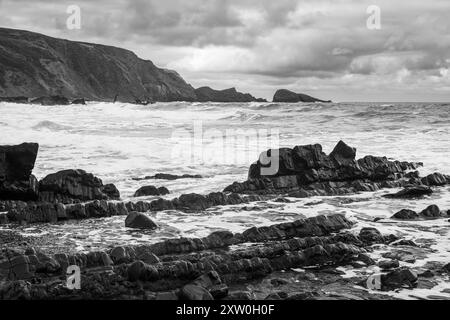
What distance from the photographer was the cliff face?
10936cm

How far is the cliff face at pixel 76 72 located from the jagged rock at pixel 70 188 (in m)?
97.3

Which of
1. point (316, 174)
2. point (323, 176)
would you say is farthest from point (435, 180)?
point (316, 174)

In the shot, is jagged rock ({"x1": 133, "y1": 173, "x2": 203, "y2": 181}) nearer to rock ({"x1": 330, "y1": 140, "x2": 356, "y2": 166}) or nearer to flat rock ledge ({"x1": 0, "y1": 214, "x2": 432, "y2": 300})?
rock ({"x1": 330, "y1": 140, "x2": 356, "y2": 166})

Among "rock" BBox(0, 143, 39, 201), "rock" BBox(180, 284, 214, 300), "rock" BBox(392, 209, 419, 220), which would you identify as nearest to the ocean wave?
"rock" BBox(0, 143, 39, 201)

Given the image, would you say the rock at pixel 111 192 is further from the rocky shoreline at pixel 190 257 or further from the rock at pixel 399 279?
the rock at pixel 399 279

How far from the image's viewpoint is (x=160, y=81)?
151375 millimetres

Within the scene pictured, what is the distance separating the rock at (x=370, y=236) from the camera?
29.3 feet

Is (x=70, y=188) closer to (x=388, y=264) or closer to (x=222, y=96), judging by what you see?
(x=388, y=264)

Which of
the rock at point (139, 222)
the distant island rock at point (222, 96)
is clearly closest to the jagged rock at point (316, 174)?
the rock at point (139, 222)

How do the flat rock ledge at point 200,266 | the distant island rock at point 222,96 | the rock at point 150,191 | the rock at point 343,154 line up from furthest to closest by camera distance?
the distant island rock at point 222,96, the rock at point 343,154, the rock at point 150,191, the flat rock ledge at point 200,266

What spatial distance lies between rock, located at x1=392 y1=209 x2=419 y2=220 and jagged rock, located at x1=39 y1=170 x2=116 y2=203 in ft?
22.3

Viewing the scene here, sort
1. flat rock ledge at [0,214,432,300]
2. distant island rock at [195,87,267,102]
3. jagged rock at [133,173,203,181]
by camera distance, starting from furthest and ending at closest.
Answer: distant island rock at [195,87,267,102]
jagged rock at [133,173,203,181]
flat rock ledge at [0,214,432,300]

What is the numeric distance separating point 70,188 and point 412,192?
A: 8705mm

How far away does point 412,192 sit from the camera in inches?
531
